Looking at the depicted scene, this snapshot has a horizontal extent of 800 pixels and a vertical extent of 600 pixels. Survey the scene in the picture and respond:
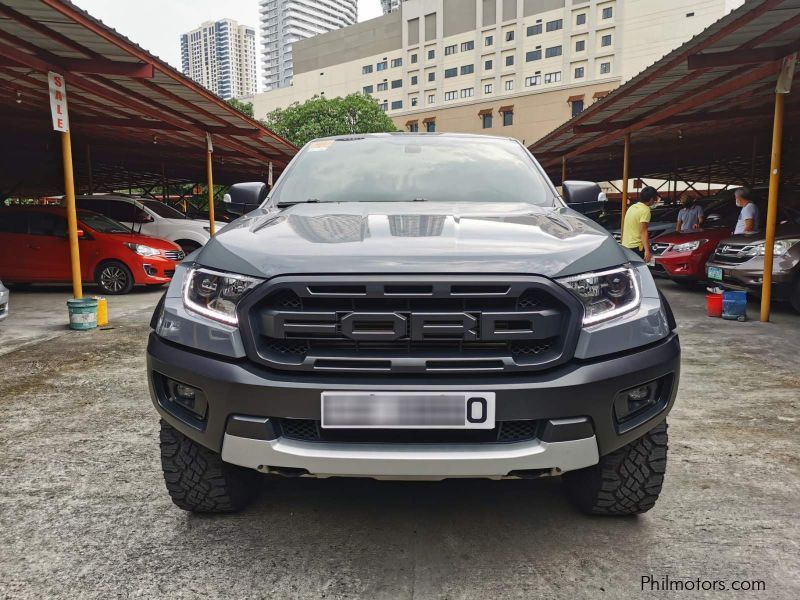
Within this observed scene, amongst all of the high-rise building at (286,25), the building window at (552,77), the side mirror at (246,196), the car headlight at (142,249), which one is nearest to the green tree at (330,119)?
the building window at (552,77)

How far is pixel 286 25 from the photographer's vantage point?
167 meters

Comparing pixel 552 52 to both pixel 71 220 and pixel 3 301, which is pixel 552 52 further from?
pixel 3 301

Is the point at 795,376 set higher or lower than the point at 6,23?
lower

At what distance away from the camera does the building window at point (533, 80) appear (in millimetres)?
52469

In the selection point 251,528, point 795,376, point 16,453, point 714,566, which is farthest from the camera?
point 795,376

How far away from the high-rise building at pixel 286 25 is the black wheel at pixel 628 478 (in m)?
177

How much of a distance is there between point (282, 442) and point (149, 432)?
1913mm

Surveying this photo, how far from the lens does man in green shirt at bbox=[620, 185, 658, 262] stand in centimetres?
875

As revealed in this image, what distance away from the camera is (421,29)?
60375mm

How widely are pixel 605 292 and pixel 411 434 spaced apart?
0.79 metres

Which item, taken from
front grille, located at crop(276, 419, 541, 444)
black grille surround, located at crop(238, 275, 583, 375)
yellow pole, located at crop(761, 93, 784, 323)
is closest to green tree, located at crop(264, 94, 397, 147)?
yellow pole, located at crop(761, 93, 784, 323)

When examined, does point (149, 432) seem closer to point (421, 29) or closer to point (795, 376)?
point (795, 376)

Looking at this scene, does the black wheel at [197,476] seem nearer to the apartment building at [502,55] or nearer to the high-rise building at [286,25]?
the apartment building at [502,55]

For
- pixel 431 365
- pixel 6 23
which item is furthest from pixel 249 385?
pixel 6 23
